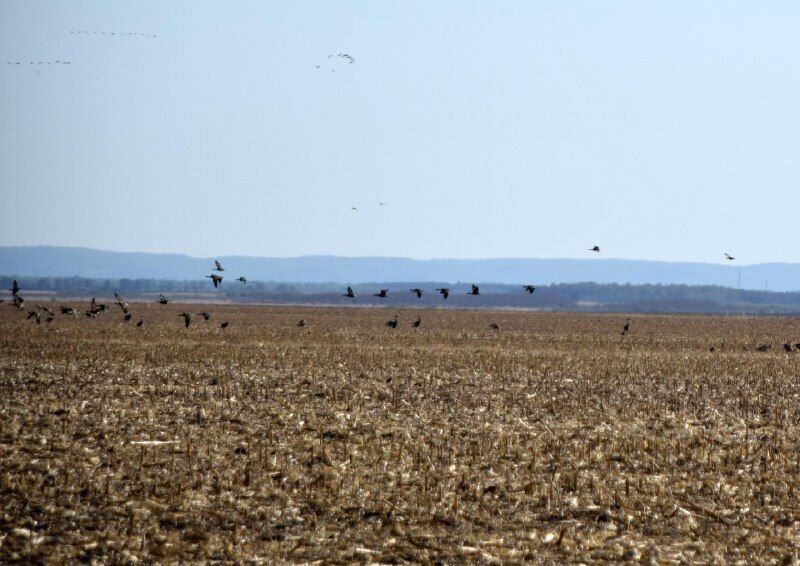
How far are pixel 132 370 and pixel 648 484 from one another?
60.1 feet

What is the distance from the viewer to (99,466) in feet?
55.7

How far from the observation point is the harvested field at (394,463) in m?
13.5

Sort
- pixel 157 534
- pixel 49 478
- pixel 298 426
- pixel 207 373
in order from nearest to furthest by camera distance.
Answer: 1. pixel 157 534
2. pixel 49 478
3. pixel 298 426
4. pixel 207 373

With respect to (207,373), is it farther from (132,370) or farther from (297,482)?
(297,482)

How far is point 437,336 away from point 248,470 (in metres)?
39.1

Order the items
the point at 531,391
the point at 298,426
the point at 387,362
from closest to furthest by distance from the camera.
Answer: the point at 298,426
the point at 531,391
the point at 387,362

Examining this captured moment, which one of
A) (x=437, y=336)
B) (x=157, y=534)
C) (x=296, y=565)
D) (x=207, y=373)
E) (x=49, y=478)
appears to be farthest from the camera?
(x=437, y=336)

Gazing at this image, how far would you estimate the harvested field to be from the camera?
44.3 ft

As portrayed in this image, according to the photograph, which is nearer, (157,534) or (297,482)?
(157,534)

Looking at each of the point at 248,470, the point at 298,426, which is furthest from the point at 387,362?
the point at 248,470

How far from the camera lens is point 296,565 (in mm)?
12516

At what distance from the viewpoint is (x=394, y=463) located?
58.7 feet

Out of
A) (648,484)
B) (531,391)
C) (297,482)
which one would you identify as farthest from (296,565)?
(531,391)

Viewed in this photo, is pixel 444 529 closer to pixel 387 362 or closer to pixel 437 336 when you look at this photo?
pixel 387 362
